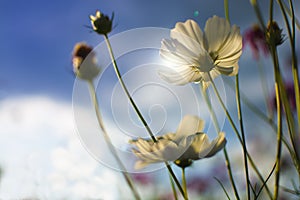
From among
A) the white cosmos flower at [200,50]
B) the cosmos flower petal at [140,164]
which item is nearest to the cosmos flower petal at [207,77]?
the white cosmos flower at [200,50]

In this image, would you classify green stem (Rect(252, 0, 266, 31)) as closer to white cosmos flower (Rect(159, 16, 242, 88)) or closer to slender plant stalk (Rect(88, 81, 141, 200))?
white cosmos flower (Rect(159, 16, 242, 88))

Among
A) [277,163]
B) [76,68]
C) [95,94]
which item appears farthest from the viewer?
[76,68]

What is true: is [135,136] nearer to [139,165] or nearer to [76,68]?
[139,165]

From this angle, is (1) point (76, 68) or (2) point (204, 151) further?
(1) point (76, 68)

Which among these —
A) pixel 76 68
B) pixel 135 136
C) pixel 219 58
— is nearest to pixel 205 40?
pixel 219 58

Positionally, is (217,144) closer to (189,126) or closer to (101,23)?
(189,126)

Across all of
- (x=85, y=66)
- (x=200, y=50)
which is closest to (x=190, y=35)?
(x=200, y=50)
